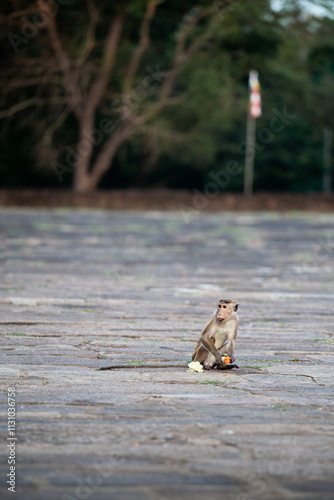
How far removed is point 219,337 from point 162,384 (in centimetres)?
50

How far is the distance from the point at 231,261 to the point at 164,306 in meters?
4.67

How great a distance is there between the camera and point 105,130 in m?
36.1

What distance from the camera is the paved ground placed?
338cm

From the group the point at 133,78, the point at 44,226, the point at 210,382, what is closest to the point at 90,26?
the point at 133,78

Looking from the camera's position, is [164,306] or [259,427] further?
[164,306]

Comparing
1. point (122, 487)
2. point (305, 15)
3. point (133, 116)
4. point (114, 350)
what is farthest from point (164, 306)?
point (305, 15)

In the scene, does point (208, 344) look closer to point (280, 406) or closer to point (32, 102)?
point (280, 406)

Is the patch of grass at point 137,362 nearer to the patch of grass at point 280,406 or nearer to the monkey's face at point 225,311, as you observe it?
the monkey's face at point 225,311

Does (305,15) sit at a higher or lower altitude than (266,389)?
higher

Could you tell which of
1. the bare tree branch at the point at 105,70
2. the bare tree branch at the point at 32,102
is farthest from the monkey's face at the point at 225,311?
the bare tree branch at the point at 32,102

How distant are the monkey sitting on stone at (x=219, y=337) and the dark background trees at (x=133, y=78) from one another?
23.6m

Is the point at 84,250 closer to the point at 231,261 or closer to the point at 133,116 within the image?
the point at 231,261

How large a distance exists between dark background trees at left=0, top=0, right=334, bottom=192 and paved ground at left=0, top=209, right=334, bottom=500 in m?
19.1

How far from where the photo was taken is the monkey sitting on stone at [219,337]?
16.8 feet
